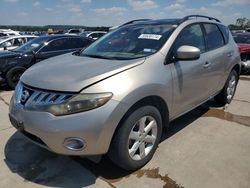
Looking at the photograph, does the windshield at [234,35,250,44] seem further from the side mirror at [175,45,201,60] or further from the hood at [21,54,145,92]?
the hood at [21,54,145,92]

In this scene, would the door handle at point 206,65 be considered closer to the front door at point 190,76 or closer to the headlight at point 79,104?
the front door at point 190,76

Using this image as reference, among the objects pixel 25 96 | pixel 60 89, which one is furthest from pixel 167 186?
pixel 25 96

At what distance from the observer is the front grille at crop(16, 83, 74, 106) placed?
262cm

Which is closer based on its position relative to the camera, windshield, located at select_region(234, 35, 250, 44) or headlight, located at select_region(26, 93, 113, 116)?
headlight, located at select_region(26, 93, 113, 116)

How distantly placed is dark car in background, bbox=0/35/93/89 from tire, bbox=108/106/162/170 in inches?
208

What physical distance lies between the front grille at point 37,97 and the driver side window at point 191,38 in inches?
64.3

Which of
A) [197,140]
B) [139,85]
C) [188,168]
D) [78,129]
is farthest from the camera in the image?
[197,140]

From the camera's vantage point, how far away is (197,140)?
3.90 metres

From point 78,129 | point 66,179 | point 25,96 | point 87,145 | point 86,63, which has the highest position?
point 86,63

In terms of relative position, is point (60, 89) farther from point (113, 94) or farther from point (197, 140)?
point (197, 140)

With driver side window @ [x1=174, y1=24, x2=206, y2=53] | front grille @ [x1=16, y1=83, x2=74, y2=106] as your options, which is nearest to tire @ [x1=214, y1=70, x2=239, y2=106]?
driver side window @ [x1=174, y1=24, x2=206, y2=53]

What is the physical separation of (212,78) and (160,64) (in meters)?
1.46

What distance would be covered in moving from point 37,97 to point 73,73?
1.44 ft

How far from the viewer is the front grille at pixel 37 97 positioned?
2.62 metres
